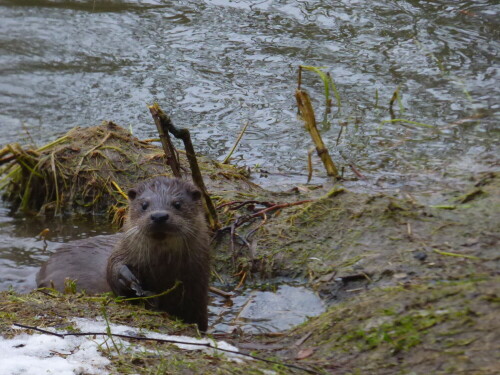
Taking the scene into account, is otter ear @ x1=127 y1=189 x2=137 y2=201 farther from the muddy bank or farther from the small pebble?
the small pebble

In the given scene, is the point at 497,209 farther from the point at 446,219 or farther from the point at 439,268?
the point at 439,268

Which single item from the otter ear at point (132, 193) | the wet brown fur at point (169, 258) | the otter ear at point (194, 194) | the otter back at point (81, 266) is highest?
the otter ear at point (194, 194)

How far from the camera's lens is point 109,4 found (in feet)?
42.3

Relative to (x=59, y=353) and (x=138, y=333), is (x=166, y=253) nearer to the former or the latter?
(x=138, y=333)

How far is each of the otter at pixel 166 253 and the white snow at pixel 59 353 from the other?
3.16 ft

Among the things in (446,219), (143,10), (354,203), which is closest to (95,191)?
(354,203)

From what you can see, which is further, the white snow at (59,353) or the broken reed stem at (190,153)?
the broken reed stem at (190,153)

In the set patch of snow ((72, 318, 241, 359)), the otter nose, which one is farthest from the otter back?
patch of snow ((72, 318, 241, 359))

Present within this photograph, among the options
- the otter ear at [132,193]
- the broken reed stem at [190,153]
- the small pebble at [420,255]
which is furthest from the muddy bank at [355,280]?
the otter ear at [132,193]

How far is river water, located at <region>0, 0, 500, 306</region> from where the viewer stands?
27.2 ft

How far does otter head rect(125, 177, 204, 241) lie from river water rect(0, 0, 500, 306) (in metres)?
1.88

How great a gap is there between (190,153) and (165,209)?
40.7 inches

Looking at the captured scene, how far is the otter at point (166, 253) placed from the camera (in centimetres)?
506

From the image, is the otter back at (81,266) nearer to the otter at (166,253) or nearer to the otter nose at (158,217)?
the otter at (166,253)
